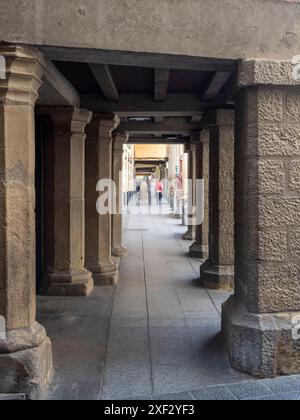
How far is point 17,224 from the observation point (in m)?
2.94

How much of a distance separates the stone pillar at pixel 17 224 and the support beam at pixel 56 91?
820 millimetres

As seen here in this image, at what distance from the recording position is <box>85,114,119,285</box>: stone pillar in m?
6.21

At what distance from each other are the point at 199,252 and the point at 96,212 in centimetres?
277

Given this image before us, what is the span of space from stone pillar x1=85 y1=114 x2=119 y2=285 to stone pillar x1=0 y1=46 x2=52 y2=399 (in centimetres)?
320

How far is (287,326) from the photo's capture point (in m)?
3.26

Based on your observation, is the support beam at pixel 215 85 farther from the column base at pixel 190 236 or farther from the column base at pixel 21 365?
the column base at pixel 190 236

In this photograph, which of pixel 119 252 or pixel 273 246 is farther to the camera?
pixel 119 252

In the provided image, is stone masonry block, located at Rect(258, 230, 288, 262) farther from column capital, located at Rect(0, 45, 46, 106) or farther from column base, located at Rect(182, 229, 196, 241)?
column base, located at Rect(182, 229, 196, 241)

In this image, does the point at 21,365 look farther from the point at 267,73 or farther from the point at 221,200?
the point at 221,200

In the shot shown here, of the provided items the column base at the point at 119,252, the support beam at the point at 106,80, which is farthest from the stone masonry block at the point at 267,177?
the column base at the point at 119,252

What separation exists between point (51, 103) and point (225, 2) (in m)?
2.63

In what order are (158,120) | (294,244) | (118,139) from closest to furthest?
(294,244) → (158,120) → (118,139)

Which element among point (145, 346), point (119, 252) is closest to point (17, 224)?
point (145, 346)
